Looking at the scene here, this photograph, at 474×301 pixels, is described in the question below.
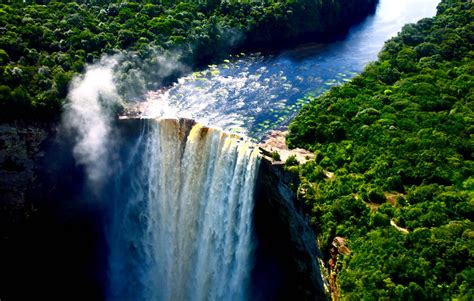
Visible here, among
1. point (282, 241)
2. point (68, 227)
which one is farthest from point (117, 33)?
point (282, 241)

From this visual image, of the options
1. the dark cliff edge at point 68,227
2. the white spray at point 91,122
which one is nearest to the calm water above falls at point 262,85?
the white spray at point 91,122

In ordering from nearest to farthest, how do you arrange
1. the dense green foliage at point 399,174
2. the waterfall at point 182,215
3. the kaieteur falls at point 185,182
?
the dense green foliage at point 399,174 < the waterfall at point 182,215 < the kaieteur falls at point 185,182

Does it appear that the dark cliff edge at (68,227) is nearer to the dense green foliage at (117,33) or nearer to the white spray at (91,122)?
the white spray at (91,122)

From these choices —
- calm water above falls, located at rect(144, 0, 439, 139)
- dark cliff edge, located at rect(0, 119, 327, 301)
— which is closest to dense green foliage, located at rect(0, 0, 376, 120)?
A: dark cliff edge, located at rect(0, 119, 327, 301)

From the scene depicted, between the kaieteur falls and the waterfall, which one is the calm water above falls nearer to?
the kaieteur falls

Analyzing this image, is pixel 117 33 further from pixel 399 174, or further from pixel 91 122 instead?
pixel 399 174

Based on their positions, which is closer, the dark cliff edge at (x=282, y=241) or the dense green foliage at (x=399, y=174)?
the dense green foliage at (x=399, y=174)
